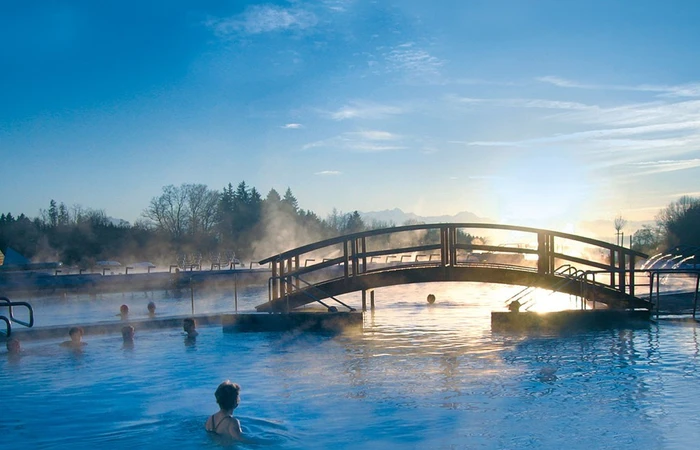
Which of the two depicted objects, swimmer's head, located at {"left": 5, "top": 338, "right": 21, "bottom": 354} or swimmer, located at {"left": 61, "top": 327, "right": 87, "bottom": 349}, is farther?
swimmer, located at {"left": 61, "top": 327, "right": 87, "bottom": 349}

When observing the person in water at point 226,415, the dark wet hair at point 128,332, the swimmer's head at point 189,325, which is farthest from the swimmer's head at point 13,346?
the person in water at point 226,415

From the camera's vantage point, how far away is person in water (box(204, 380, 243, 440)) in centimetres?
738

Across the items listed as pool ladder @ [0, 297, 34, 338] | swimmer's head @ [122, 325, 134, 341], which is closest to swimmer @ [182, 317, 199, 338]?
swimmer's head @ [122, 325, 134, 341]

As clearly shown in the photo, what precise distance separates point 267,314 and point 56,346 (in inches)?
196

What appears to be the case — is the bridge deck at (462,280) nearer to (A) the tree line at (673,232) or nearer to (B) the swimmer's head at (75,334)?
(B) the swimmer's head at (75,334)

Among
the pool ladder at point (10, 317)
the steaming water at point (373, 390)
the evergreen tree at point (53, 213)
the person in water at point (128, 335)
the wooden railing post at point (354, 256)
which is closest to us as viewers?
the steaming water at point (373, 390)

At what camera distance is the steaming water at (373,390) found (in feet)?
26.2

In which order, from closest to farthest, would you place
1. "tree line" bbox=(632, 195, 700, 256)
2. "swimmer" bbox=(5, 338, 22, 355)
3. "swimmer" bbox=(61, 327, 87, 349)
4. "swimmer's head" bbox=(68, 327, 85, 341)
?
"swimmer" bbox=(5, 338, 22, 355), "swimmer" bbox=(61, 327, 87, 349), "swimmer's head" bbox=(68, 327, 85, 341), "tree line" bbox=(632, 195, 700, 256)

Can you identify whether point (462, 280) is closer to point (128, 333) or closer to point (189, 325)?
point (189, 325)

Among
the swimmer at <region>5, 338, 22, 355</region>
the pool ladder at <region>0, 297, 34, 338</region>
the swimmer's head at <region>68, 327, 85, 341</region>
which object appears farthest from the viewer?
the swimmer's head at <region>68, 327, 85, 341</region>

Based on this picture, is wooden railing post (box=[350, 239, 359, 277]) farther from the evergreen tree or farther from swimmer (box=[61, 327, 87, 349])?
the evergreen tree

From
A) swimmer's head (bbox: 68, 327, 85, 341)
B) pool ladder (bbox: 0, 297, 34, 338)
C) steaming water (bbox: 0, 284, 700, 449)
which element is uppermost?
pool ladder (bbox: 0, 297, 34, 338)

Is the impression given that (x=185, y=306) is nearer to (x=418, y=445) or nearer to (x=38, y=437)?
(x=38, y=437)

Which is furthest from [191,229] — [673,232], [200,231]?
[673,232]
